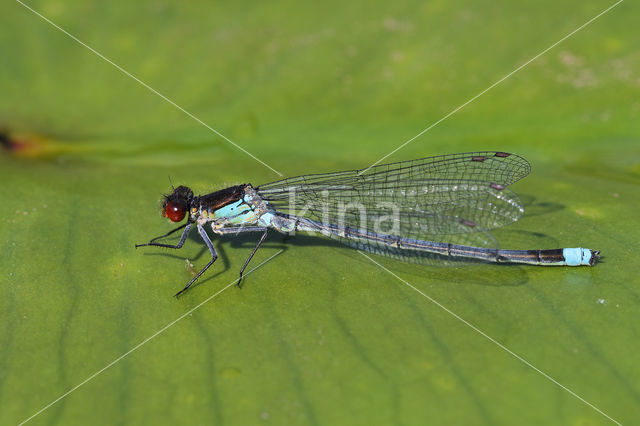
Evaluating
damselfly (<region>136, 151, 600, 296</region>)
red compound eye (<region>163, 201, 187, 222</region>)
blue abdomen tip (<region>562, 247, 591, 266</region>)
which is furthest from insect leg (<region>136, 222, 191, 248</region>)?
blue abdomen tip (<region>562, 247, 591, 266</region>)

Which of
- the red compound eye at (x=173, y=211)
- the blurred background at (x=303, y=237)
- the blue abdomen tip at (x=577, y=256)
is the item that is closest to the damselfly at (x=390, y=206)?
the red compound eye at (x=173, y=211)

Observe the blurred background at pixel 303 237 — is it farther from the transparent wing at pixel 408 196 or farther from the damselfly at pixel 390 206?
the transparent wing at pixel 408 196

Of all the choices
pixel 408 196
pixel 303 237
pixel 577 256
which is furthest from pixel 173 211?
pixel 577 256

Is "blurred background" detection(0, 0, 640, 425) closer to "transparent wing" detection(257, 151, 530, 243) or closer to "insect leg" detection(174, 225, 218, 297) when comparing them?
"insect leg" detection(174, 225, 218, 297)

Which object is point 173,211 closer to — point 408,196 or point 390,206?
point 390,206

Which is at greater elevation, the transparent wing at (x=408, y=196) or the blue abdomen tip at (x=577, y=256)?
the transparent wing at (x=408, y=196)

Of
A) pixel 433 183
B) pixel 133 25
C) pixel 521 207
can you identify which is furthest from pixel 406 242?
pixel 133 25
